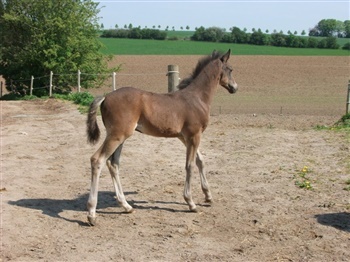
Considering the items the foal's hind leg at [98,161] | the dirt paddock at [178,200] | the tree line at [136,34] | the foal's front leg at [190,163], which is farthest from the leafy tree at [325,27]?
the foal's hind leg at [98,161]

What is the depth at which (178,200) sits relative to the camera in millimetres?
7473

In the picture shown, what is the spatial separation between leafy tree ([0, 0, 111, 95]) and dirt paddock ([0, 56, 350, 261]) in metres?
14.8

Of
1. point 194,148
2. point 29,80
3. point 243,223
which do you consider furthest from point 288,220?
point 29,80

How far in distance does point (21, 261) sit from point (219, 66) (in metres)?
4.06

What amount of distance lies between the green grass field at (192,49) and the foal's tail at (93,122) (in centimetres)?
5669

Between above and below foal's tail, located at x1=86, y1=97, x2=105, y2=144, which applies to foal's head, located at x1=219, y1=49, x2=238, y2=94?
above

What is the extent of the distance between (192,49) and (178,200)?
67.8 m

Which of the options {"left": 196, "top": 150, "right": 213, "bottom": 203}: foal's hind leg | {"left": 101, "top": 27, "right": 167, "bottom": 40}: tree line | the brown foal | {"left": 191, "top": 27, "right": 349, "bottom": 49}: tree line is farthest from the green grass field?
{"left": 196, "top": 150, "right": 213, "bottom": 203}: foal's hind leg

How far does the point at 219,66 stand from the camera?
7.51 meters

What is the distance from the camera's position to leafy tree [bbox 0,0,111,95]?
93.9 feet

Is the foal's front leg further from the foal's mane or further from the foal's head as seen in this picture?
the foal's head

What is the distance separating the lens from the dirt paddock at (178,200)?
5.59 meters

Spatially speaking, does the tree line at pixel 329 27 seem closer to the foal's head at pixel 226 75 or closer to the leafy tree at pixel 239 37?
the leafy tree at pixel 239 37

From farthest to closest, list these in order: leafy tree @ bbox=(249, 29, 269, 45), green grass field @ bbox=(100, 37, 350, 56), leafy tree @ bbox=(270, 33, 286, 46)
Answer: leafy tree @ bbox=(249, 29, 269, 45) → leafy tree @ bbox=(270, 33, 286, 46) → green grass field @ bbox=(100, 37, 350, 56)
